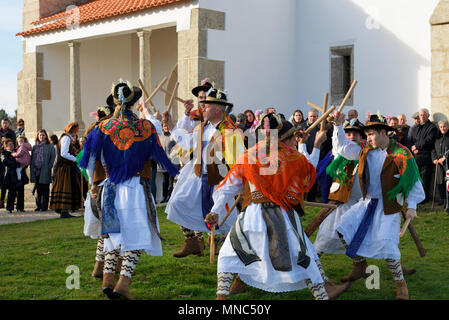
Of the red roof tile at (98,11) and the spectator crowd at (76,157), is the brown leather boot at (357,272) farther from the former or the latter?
the red roof tile at (98,11)

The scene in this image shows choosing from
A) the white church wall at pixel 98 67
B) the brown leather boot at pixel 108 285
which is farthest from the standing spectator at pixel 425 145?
the white church wall at pixel 98 67

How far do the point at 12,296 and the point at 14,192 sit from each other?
733 centimetres

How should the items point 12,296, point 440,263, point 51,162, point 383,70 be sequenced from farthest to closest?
point 383,70 → point 51,162 → point 440,263 → point 12,296

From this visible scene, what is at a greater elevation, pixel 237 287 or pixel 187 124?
pixel 187 124

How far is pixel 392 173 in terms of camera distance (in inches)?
211

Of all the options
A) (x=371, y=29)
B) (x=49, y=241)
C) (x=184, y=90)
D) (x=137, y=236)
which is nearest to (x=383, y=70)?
(x=371, y=29)

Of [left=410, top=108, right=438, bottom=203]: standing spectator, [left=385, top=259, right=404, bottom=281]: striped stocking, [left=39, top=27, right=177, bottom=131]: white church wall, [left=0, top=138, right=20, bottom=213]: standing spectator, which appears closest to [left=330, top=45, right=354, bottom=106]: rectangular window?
[left=410, top=108, right=438, bottom=203]: standing spectator

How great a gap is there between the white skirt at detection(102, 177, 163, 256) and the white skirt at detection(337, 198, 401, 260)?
1.81 meters

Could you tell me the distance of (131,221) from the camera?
524cm

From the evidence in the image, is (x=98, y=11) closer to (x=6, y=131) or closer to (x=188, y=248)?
(x=6, y=131)

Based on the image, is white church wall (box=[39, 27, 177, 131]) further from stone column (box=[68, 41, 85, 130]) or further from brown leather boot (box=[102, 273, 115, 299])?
brown leather boot (box=[102, 273, 115, 299])

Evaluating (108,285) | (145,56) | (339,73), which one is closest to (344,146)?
(108,285)

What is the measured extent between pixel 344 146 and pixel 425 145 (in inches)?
226
